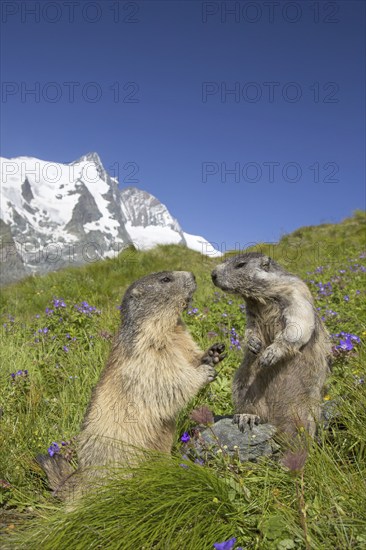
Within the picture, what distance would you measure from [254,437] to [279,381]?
576mm

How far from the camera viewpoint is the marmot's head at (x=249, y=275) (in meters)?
4.57

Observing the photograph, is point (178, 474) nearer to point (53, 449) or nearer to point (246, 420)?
point (246, 420)

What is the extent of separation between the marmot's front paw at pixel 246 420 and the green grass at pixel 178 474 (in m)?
0.42

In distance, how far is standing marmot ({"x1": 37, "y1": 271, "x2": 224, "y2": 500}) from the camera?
3.89 meters

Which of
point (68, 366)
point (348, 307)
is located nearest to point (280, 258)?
point (348, 307)

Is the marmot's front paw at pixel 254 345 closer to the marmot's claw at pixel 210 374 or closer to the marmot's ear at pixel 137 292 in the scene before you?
the marmot's claw at pixel 210 374

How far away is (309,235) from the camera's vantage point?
22.0m

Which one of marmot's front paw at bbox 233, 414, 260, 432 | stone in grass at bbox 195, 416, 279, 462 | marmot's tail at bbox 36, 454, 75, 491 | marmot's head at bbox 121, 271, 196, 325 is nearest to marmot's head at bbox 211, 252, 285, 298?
marmot's head at bbox 121, 271, 196, 325

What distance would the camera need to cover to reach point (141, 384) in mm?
4188

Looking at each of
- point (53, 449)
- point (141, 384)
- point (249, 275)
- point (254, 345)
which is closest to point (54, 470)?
point (53, 449)

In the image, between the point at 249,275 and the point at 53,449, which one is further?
the point at 249,275

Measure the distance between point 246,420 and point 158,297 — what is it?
1.49 metres

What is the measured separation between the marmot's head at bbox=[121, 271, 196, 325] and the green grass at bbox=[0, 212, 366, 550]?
3.74 ft

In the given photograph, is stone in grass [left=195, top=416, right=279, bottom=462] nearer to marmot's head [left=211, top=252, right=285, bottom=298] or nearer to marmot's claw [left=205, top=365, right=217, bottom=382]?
marmot's claw [left=205, top=365, right=217, bottom=382]
